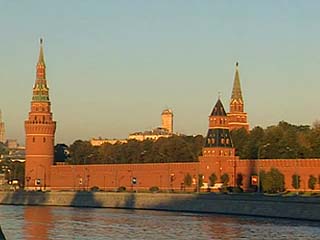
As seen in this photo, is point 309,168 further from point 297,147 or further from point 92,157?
→ point 92,157

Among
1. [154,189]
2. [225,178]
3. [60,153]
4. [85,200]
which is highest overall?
[60,153]

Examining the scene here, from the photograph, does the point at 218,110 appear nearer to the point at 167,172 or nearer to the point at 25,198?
the point at 167,172

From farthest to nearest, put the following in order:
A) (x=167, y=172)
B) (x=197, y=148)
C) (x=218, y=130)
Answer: (x=197, y=148), (x=167, y=172), (x=218, y=130)

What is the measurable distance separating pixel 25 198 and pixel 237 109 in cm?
3995

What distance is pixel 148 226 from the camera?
64.9 metres

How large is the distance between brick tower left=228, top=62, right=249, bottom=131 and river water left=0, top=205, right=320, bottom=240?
55663 mm

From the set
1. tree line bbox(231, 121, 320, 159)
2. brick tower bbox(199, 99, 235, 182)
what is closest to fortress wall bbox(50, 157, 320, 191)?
brick tower bbox(199, 99, 235, 182)

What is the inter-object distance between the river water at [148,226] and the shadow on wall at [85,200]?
1515 cm

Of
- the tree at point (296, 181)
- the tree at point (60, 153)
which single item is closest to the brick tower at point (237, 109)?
the tree at point (60, 153)

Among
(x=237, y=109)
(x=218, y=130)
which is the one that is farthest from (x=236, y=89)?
(x=218, y=130)

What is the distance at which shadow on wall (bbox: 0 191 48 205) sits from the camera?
104062 millimetres

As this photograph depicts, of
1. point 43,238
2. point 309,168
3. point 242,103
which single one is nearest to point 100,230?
point 43,238

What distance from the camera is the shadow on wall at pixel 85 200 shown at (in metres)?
97.0

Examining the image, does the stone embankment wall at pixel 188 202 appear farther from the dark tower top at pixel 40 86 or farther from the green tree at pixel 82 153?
the green tree at pixel 82 153
